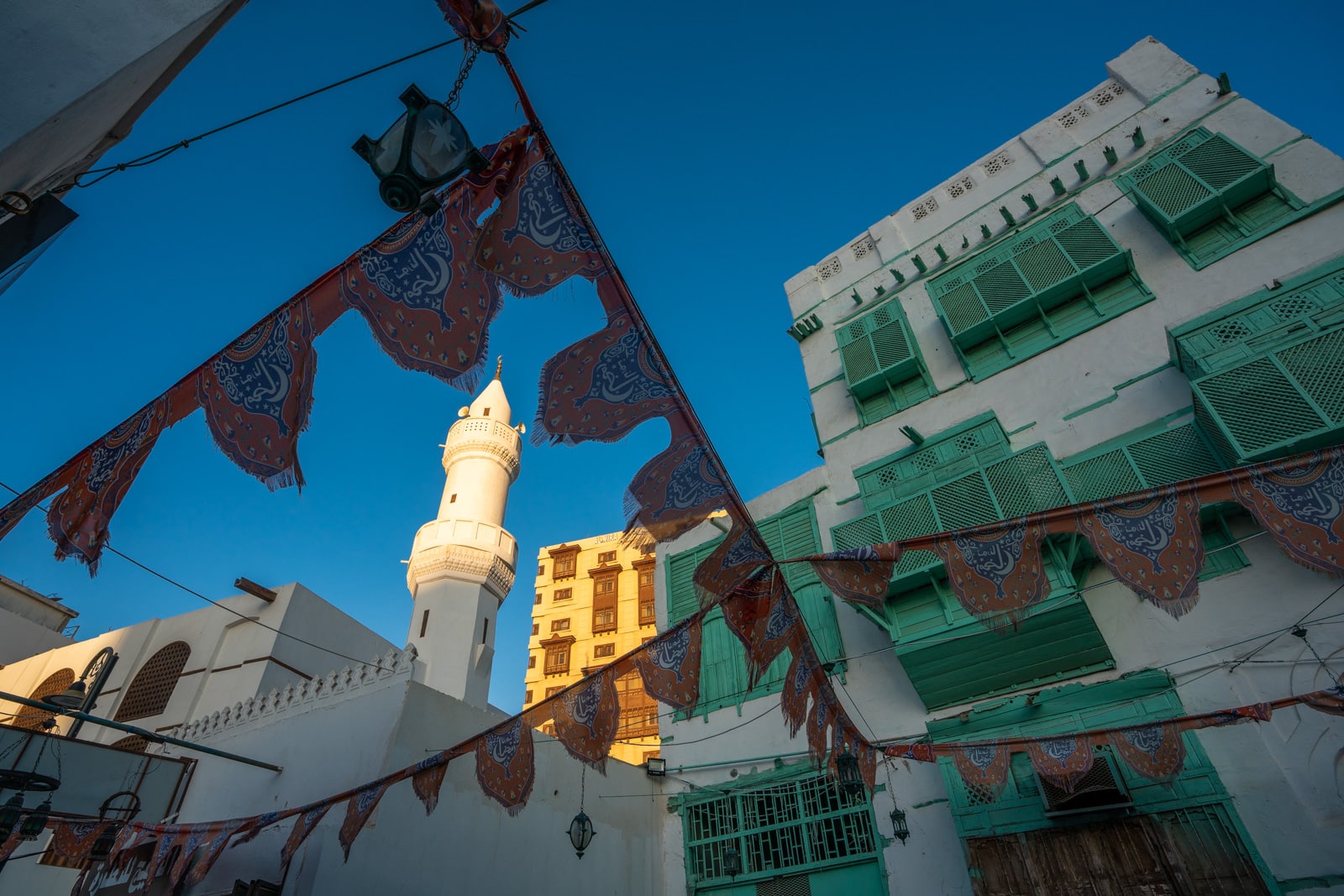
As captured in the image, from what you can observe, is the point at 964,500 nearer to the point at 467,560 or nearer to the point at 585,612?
the point at 467,560

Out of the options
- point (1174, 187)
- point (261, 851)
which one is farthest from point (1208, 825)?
point (261, 851)

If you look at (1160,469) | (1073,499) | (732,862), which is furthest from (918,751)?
(1160,469)

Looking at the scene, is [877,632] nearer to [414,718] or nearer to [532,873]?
[532,873]

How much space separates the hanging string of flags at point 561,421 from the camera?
167 inches

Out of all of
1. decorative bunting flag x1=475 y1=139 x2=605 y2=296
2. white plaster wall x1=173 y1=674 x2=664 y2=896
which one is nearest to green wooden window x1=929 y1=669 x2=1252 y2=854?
white plaster wall x1=173 y1=674 x2=664 y2=896

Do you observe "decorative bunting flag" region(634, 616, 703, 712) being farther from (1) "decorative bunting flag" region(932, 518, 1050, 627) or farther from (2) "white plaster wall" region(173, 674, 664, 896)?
(2) "white plaster wall" region(173, 674, 664, 896)

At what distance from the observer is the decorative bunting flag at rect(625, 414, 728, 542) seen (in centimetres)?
493

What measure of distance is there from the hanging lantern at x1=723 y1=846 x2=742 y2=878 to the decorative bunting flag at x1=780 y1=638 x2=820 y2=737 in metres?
4.57

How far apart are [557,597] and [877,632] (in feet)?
87.4

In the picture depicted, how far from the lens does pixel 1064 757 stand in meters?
7.39

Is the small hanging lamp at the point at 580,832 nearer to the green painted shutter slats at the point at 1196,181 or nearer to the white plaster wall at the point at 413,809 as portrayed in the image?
the white plaster wall at the point at 413,809

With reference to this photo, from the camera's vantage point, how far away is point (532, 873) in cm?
980

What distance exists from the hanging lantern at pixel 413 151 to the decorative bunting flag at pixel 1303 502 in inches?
210

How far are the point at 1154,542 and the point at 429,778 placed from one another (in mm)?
7231
